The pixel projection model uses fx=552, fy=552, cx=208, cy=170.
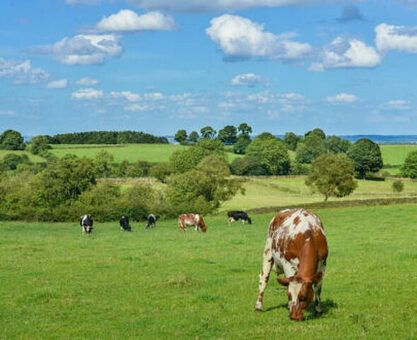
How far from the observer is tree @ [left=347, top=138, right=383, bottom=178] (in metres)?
134

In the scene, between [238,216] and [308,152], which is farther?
[308,152]

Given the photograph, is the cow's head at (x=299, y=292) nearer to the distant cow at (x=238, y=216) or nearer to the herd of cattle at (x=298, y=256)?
the herd of cattle at (x=298, y=256)

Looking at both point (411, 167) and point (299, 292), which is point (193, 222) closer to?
point (299, 292)

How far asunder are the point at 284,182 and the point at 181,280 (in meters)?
112

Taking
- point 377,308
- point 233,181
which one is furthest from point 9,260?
point 233,181

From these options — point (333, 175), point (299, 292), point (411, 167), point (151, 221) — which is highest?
point (411, 167)

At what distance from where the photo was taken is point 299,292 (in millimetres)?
12328

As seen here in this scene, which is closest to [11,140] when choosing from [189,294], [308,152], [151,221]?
[308,152]

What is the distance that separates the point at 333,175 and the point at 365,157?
191ft

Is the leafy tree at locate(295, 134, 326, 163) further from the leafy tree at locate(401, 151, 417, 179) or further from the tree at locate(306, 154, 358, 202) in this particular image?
the tree at locate(306, 154, 358, 202)

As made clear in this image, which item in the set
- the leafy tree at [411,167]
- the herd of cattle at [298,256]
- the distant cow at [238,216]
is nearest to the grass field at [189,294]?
the herd of cattle at [298,256]

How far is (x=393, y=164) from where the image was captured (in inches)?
6245

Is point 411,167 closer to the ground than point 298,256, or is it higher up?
higher up

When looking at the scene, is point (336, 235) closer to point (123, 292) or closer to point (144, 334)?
point (123, 292)
